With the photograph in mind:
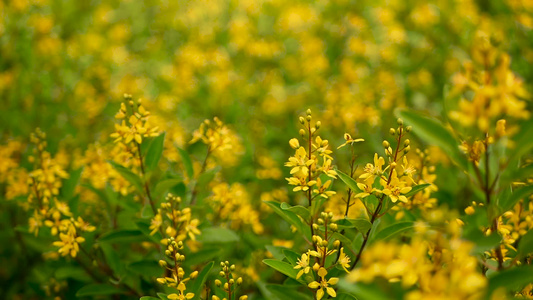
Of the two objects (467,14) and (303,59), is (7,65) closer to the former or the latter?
(303,59)

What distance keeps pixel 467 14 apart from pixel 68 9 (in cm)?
470

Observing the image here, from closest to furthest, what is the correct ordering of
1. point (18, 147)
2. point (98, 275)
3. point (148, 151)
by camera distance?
point (148, 151), point (98, 275), point (18, 147)

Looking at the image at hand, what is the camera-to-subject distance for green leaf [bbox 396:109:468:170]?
1.28 meters

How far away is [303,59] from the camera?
4699mm

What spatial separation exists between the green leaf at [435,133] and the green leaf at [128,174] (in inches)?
44.2

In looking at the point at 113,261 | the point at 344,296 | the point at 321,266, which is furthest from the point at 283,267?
the point at 113,261

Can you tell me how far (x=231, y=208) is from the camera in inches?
95.7

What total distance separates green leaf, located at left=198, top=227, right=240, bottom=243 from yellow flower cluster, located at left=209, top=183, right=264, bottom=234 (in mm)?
289

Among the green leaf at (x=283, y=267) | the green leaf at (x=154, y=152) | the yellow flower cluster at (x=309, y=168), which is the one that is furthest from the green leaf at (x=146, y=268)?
the yellow flower cluster at (x=309, y=168)

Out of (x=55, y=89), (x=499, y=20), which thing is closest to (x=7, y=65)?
(x=55, y=89)

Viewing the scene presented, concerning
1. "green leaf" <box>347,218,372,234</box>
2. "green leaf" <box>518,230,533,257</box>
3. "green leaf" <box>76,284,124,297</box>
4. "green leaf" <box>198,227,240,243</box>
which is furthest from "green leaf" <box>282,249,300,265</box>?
"green leaf" <box>76,284,124,297</box>

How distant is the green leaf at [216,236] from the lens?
198 centimetres

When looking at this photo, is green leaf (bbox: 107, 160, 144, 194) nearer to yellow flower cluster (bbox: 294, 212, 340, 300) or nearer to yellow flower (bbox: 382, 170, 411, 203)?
yellow flower cluster (bbox: 294, 212, 340, 300)

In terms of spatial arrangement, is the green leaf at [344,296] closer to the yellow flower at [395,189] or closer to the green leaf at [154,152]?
Result: the yellow flower at [395,189]
